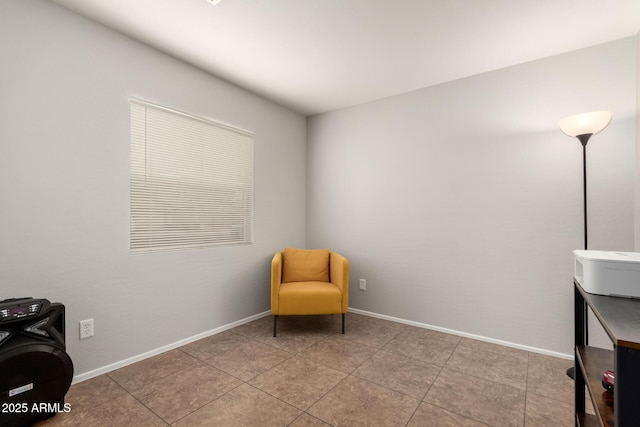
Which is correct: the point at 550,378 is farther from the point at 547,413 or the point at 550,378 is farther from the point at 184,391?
Answer: the point at 184,391

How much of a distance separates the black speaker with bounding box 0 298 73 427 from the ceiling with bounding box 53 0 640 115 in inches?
76.5

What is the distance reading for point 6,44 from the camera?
171cm

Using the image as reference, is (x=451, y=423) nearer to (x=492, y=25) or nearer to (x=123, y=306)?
(x=123, y=306)

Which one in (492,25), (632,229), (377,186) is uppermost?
(492,25)

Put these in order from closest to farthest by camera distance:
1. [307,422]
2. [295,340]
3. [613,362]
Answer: [613,362] < [307,422] < [295,340]

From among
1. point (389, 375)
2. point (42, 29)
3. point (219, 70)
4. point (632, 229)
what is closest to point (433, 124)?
point (632, 229)

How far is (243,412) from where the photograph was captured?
170 centimetres

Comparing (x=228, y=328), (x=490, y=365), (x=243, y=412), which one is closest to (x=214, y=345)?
(x=228, y=328)

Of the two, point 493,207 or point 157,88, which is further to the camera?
point 493,207

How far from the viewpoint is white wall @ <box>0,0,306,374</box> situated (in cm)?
175

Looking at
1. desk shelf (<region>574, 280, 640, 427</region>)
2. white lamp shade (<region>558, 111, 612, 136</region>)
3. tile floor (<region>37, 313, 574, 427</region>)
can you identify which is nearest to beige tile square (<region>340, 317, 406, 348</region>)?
tile floor (<region>37, 313, 574, 427</region>)

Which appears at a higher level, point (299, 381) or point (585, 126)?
point (585, 126)

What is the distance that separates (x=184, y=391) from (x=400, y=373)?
150 cm

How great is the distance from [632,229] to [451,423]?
1.97m
